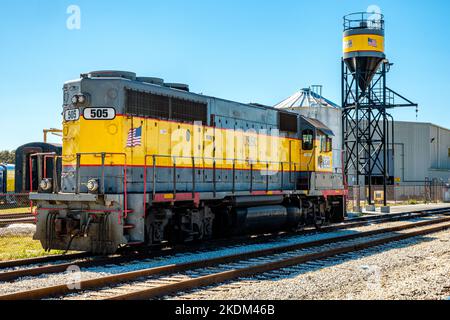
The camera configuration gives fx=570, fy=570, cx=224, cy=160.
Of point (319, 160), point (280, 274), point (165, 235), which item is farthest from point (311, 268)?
point (319, 160)

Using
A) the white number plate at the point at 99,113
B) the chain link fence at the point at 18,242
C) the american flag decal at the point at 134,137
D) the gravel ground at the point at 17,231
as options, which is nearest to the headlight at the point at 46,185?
the chain link fence at the point at 18,242

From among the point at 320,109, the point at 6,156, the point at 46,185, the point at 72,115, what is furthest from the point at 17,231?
the point at 6,156

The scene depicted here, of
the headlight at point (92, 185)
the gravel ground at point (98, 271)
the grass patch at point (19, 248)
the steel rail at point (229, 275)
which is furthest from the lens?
the grass patch at point (19, 248)

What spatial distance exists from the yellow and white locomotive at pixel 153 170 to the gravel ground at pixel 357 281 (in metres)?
3.43

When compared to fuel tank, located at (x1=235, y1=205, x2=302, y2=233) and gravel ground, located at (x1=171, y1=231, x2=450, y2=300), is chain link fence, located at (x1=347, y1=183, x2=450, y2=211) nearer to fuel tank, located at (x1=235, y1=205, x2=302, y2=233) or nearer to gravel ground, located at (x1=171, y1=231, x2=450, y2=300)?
fuel tank, located at (x1=235, y1=205, x2=302, y2=233)

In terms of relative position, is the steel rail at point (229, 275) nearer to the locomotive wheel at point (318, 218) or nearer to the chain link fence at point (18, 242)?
the locomotive wheel at point (318, 218)

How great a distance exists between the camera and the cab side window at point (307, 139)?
61.0 feet

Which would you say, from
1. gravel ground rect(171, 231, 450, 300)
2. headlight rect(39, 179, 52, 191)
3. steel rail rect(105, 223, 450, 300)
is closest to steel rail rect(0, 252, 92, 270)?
headlight rect(39, 179, 52, 191)

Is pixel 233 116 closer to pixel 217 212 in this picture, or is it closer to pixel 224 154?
pixel 224 154

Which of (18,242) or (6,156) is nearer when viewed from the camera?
(18,242)

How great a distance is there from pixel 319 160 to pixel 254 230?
4.53m

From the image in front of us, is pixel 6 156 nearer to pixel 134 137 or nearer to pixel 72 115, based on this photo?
pixel 72 115

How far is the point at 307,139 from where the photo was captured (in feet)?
61.0

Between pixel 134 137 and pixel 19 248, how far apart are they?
438cm
